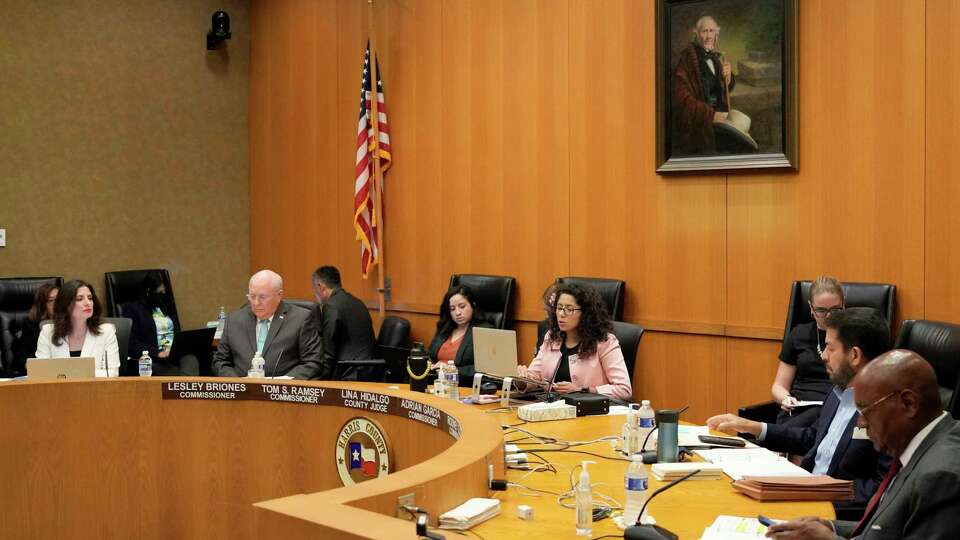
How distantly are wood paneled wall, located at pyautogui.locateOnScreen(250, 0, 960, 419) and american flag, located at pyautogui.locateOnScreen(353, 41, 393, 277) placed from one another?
0.44ft

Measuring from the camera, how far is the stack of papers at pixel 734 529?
2.66 m

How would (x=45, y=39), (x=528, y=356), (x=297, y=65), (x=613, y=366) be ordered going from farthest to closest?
(x=297, y=65)
(x=45, y=39)
(x=528, y=356)
(x=613, y=366)

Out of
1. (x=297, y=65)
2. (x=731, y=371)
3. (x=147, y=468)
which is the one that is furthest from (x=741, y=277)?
(x=297, y=65)

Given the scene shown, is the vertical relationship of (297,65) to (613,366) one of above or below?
above

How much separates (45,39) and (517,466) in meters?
6.76

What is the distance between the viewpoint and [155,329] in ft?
27.2

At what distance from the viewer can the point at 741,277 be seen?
6035mm

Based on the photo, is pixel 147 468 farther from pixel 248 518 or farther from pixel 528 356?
pixel 528 356

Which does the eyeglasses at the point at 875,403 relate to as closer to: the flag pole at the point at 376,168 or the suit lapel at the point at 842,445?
the suit lapel at the point at 842,445

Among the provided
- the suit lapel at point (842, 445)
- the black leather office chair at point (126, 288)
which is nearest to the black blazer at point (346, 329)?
the black leather office chair at point (126, 288)

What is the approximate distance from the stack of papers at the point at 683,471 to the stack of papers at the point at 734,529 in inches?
19.1

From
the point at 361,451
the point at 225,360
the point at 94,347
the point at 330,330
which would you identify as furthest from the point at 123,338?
the point at 361,451

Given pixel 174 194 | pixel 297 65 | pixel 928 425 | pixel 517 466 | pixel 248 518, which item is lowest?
pixel 248 518

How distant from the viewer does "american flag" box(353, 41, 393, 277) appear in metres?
8.01
